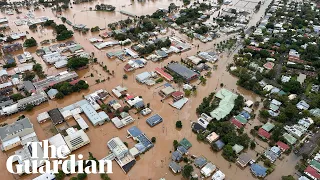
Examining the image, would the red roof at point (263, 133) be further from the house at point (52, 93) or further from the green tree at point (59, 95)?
the house at point (52, 93)

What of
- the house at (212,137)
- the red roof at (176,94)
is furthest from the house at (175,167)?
the red roof at (176,94)

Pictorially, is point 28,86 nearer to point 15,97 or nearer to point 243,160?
point 15,97

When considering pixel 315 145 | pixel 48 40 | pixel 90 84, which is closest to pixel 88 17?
pixel 48 40

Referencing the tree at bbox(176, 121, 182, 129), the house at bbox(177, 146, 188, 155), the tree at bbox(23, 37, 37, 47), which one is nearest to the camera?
the house at bbox(177, 146, 188, 155)

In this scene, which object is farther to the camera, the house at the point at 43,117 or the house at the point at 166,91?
the house at the point at 166,91

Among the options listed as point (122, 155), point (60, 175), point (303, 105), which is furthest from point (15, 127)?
point (303, 105)

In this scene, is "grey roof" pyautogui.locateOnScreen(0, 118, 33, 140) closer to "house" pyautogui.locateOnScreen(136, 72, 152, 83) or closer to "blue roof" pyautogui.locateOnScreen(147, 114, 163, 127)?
"blue roof" pyautogui.locateOnScreen(147, 114, 163, 127)

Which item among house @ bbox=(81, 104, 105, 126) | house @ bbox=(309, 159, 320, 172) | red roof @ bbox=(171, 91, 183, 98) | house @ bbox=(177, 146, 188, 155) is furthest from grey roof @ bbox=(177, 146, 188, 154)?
house @ bbox=(309, 159, 320, 172)
